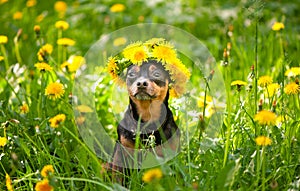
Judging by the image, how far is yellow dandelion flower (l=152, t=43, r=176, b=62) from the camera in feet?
6.49

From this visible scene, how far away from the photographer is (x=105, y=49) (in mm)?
3777

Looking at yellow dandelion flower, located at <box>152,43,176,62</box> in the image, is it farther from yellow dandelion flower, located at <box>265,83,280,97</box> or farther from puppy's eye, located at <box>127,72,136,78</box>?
yellow dandelion flower, located at <box>265,83,280,97</box>

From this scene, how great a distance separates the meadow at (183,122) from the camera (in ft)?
6.18

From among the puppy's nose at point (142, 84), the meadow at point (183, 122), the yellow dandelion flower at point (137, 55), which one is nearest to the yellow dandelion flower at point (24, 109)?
the meadow at point (183, 122)

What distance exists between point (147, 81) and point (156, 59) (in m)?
0.13

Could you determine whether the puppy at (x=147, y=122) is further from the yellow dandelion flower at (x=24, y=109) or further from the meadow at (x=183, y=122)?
the yellow dandelion flower at (x=24, y=109)

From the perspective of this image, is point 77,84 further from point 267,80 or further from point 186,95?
point 267,80

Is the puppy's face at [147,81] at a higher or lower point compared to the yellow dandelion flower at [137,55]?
lower

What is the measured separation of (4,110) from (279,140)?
3.90 ft

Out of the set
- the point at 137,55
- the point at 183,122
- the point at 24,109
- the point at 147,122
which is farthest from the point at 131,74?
the point at 24,109

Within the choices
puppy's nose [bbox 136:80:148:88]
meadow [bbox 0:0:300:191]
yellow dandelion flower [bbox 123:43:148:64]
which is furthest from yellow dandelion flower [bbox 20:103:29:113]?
puppy's nose [bbox 136:80:148:88]

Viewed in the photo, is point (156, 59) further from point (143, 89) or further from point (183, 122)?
point (183, 122)

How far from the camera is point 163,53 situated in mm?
1981

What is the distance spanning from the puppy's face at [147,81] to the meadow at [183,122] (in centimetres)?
17
